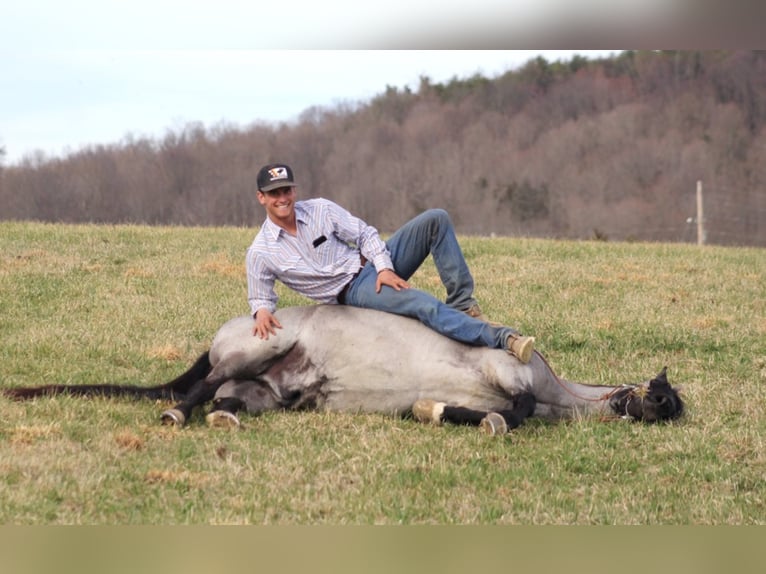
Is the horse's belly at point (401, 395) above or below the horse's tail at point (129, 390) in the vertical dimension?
below

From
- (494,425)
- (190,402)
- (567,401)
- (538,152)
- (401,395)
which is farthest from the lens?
(538,152)

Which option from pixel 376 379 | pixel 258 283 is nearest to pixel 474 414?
pixel 376 379

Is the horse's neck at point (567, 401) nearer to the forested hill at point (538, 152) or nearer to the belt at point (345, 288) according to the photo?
the belt at point (345, 288)

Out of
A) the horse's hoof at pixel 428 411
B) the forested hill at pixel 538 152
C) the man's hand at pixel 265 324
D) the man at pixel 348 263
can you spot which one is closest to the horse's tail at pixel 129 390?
the man's hand at pixel 265 324

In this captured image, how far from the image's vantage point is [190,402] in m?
6.77

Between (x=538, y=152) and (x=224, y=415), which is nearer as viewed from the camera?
(x=224, y=415)

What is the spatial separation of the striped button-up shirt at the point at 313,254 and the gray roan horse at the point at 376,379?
0.64ft

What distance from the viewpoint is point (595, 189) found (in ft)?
194

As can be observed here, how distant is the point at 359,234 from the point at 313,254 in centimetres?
37

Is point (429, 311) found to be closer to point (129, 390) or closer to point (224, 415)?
point (224, 415)

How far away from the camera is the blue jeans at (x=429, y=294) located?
695 cm

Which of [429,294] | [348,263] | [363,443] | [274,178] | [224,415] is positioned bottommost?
[363,443]

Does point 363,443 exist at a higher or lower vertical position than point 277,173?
lower

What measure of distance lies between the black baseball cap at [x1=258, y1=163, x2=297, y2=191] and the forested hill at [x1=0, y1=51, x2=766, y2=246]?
1584 inches
